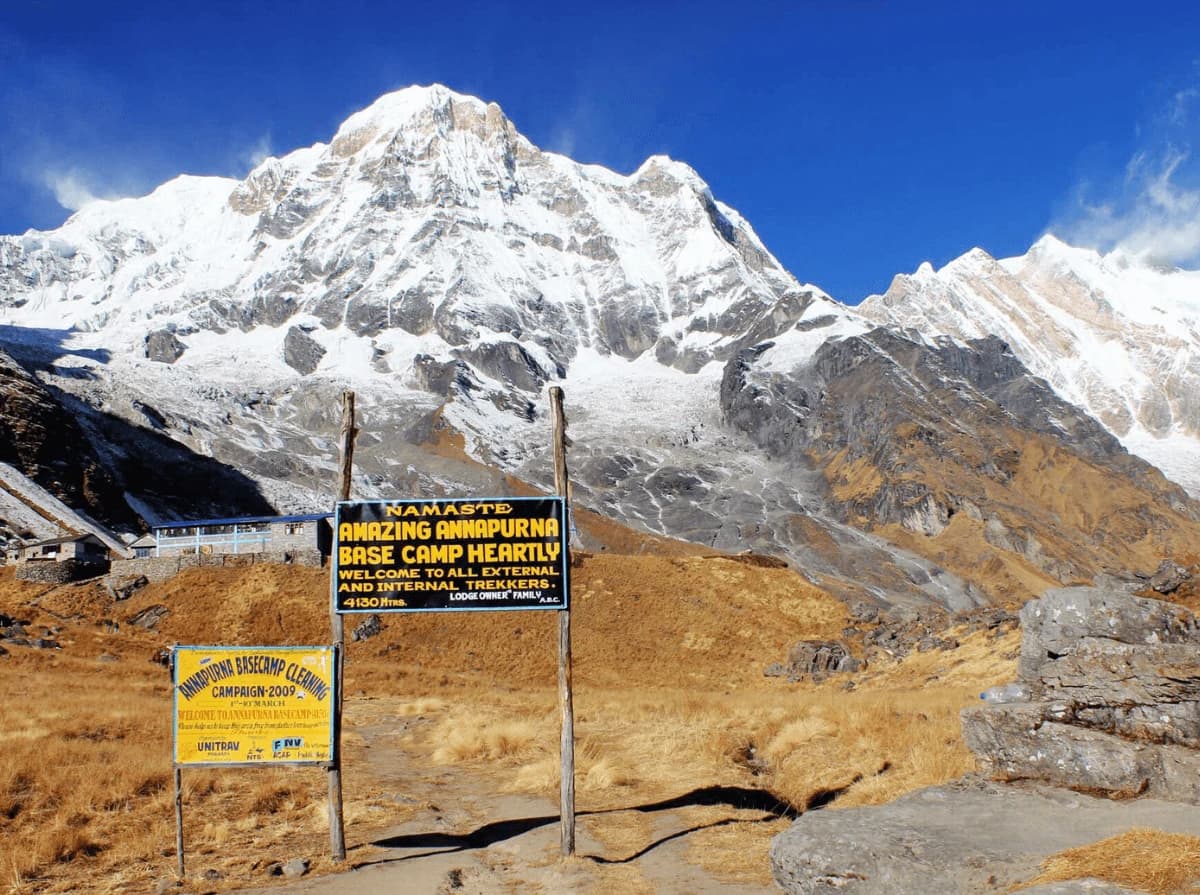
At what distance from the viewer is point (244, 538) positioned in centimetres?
4984

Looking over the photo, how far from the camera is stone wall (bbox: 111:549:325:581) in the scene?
152 ft

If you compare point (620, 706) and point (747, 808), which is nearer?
point (747, 808)

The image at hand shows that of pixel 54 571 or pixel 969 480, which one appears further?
pixel 969 480

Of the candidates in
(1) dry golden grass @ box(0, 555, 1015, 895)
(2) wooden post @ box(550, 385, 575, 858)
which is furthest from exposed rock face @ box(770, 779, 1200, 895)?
(2) wooden post @ box(550, 385, 575, 858)

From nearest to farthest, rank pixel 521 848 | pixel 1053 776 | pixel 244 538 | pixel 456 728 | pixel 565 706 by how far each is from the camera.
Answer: pixel 1053 776
pixel 565 706
pixel 521 848
pixel 456 728
pixel 244 538

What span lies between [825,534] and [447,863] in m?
131

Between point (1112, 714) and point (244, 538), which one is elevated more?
point (244, 538)

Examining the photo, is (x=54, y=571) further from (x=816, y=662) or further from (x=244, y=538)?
(x=816, y=662)

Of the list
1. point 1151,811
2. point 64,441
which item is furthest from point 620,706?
point 64,441

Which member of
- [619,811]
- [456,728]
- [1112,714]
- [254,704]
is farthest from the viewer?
[456,728]

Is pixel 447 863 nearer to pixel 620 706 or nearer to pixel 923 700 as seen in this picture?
pixel 923 700

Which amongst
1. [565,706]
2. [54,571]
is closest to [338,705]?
[565,706]

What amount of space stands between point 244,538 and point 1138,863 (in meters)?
49.6

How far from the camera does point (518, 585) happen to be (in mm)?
12305
